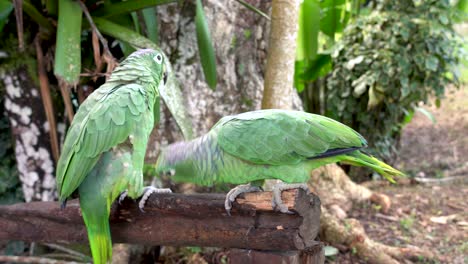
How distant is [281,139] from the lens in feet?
4.71

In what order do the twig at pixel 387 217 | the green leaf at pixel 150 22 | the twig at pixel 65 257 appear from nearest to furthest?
1. the green leaf at pixel 150 22
2. the twig at pixel 65 257
3. the twig at pixel 387 217

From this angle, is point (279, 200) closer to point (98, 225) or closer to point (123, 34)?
point (98, 225)

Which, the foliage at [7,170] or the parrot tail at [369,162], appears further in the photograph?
the foliage at [7,170]

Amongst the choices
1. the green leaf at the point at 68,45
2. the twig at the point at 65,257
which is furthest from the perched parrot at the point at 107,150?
the twig at the point at 65,257

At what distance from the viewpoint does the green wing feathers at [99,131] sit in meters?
1.46

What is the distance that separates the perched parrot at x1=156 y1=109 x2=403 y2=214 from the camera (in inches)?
56.5

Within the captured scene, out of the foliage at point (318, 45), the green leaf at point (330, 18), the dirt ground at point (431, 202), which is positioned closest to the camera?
the dirt ground at point (431, 202)

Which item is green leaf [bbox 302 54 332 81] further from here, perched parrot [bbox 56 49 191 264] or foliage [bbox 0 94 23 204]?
perched parrot [bbox 56 49 191 264]

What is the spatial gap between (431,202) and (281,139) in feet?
9.38

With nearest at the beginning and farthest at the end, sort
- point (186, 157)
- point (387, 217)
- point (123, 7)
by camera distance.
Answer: point (186, 157) < point (123, 7) < point (387, 217)

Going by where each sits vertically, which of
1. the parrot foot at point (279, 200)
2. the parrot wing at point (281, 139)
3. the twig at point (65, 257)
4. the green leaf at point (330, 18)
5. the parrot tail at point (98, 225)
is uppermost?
the green leaf at point (330, 18)

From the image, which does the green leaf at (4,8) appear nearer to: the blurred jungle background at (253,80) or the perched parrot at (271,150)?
the blurred jungle background at (253,80)

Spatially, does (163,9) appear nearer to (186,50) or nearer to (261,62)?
(186,50)

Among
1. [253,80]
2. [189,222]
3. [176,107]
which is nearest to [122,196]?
[189,222]
